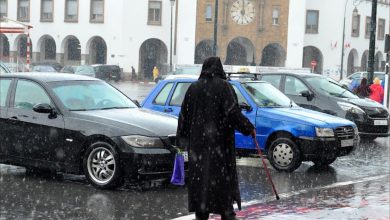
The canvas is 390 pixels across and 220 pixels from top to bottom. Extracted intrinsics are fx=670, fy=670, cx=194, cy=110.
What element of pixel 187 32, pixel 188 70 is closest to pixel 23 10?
pixel 187 32

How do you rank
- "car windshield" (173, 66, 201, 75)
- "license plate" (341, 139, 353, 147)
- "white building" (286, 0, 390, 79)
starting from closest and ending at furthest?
"license plate" (341, 139, 353, 147) < "car windshield" (173, 66, 201, 75) < "white building" (286, 0, 390, 79)

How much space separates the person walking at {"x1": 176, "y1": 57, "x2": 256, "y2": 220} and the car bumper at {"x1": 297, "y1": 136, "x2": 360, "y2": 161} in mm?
4882

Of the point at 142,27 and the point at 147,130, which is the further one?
the point at 142,27

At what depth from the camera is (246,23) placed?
204ft

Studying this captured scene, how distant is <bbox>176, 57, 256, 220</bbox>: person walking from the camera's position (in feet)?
19.6

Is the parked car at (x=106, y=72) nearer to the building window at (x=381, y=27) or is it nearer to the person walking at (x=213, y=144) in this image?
the building window at (x=381, y=27)

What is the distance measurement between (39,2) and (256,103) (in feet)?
181

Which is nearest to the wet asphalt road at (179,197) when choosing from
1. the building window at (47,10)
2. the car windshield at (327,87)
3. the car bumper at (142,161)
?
the car bumper at (142,161)

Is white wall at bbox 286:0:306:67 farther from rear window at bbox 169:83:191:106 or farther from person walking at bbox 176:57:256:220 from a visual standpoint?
person walking at bbox 176:57:256:220

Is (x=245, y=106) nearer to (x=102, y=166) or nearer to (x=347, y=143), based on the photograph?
(x=347, y=143)

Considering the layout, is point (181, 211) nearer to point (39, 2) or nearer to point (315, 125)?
point (315, 125)

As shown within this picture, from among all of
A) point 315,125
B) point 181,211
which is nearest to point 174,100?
point 315,125

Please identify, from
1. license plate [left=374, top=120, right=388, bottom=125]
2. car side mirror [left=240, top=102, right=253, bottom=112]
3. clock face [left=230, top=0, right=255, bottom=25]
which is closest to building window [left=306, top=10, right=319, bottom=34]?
clock face [left=230, top=0, right=255, bottom=25]

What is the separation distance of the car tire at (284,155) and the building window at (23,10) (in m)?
56.6
